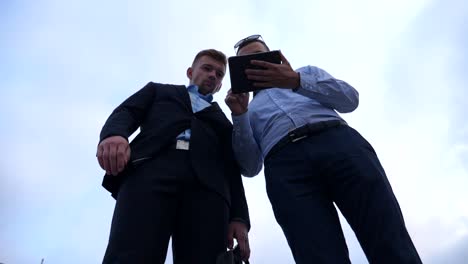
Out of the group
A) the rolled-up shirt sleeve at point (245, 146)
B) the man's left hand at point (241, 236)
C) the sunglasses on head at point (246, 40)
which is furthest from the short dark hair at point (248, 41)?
the man's left hand at point (241, 236)

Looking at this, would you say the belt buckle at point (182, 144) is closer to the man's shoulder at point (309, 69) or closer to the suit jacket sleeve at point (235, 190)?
the suit jacket sleeve at point (235, 190)

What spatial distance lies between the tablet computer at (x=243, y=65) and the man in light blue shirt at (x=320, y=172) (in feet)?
0.15

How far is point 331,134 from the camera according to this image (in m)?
2.63

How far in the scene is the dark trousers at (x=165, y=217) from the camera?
2.42 meters

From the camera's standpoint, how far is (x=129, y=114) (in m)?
3.12

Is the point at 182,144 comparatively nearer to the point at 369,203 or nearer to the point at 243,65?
the point at 243,65

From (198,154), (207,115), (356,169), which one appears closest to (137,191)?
(198,154)

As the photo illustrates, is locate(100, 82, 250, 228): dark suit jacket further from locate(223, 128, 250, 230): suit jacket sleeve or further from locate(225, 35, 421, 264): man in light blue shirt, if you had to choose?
locate(225, 35, 421, 264): man in light blue shirt

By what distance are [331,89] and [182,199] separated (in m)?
1.48

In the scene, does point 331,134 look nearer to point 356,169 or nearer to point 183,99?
point 356,169

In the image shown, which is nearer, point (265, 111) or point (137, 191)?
point (137, 191)

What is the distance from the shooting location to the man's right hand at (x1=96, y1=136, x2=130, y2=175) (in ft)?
8.48

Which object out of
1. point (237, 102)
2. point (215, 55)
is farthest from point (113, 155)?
point (215, 55)

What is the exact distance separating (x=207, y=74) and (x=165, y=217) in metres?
1.80
